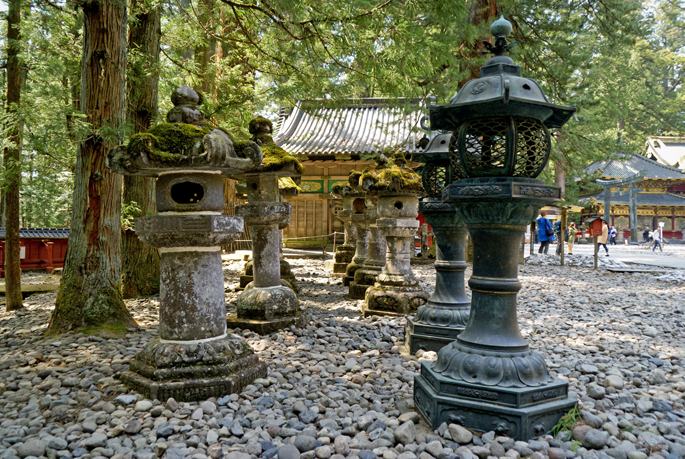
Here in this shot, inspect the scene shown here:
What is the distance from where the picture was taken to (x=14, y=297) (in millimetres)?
5602

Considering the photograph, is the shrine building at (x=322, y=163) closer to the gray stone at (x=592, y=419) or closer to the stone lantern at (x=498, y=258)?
the stone lantern at (x=498, y=258)

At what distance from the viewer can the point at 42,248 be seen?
10.5 metres

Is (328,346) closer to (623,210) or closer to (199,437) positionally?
(199,437)

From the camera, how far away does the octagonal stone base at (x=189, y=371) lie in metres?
2.61

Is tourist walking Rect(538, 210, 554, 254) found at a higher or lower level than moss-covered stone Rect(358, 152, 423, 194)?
lower

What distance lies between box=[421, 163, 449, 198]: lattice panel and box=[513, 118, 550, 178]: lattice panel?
1690 millimetres

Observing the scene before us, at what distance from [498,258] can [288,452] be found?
4.68ft

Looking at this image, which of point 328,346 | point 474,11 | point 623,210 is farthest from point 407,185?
point 623,210

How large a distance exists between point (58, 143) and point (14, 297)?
113 inches

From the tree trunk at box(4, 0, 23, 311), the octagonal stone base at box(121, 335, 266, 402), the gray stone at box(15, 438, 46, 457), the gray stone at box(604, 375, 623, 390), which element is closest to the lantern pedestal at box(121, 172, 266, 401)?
the octagonal stone base at box(121, 335, 266, 402)

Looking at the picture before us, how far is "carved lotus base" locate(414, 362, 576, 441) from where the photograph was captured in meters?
2.13

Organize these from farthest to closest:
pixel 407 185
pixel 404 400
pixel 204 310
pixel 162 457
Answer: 1. pixel 407 185
2. pixel 204 310
3. pixel 404 400
4. pixel 162 457

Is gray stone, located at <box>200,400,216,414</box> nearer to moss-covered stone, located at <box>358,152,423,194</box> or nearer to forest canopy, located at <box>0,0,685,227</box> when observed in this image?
forest canopy, located at <box>0,0,685,227</box>

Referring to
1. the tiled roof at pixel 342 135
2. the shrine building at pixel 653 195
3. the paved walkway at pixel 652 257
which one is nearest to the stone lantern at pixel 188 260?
the tiled roof at pixel 342 135
